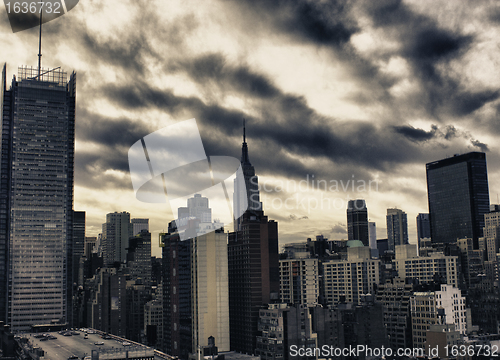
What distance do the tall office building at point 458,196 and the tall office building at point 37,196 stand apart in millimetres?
98184

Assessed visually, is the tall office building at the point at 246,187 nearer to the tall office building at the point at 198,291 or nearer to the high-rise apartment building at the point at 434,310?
the tall office building at the point at 198,291

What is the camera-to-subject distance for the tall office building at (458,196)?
139000mm

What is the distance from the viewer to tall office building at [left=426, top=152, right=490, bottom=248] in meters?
139

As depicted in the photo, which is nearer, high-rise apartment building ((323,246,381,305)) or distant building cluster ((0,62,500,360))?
distant building cluster ((0,62,500,360))

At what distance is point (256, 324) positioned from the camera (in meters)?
59.8

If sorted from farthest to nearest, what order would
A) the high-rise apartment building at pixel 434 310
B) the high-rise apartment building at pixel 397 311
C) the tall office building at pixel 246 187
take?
the tall office building at pixel 246 187
the high-rise apartment building at pixel 397 311
the high-rise apartment building at pixel 434 310

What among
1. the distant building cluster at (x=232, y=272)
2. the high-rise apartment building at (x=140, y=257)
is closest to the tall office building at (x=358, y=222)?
the distant building cluster at (x=232, y=272)

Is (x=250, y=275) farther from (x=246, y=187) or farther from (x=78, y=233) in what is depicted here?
(x=78, y=233)

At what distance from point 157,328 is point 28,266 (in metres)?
28.3

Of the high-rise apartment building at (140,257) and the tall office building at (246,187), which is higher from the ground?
the tall office building at (246,187)

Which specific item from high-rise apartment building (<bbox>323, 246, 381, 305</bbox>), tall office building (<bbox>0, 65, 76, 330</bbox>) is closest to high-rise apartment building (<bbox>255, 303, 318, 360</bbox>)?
high-rise apartment building (<bbox>323, 246, 381, 305</bbox>)

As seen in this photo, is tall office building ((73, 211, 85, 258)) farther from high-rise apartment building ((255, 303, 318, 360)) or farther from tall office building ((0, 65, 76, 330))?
high-rise apartment building ((255, 303, 318, 360))

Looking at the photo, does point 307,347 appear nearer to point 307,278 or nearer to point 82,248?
point 307,278

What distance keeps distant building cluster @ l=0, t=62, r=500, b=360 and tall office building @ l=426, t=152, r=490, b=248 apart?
13.4 inches
